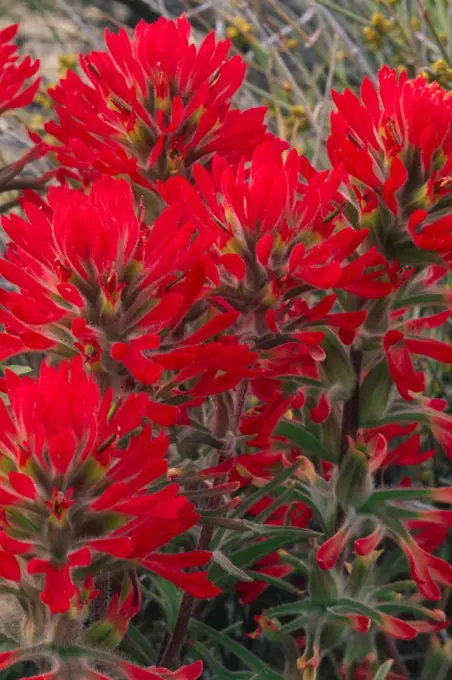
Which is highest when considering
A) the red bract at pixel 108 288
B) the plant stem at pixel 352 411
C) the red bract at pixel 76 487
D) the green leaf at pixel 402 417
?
the red bract at pixel 108 288

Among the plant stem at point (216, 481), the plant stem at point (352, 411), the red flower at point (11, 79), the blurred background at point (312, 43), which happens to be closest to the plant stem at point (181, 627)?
the plant stem at point (216, 481)

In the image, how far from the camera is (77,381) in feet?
1.43

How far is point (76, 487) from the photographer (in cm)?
46

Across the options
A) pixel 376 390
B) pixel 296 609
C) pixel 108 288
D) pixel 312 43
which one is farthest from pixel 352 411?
pixel 312 43

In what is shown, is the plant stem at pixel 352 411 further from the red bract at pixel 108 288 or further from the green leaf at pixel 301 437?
the red bract at pixel 108 288

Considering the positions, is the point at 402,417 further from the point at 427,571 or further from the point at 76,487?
the point at 76,487

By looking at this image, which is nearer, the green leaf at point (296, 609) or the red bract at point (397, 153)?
the red bract at point (397, 153)

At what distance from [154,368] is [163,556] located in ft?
0.36

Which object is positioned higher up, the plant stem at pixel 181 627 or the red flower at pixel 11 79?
the red flower at pixel 11 79

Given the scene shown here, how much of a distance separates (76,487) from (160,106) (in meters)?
0.28

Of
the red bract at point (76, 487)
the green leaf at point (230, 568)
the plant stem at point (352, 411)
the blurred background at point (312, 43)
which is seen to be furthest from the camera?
the blurred background at point (312, 43)

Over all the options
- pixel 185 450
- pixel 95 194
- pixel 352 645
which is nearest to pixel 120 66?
pixel 95 194

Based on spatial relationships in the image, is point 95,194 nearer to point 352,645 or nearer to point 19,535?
point 19,535

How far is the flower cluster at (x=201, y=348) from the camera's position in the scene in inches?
17.8
